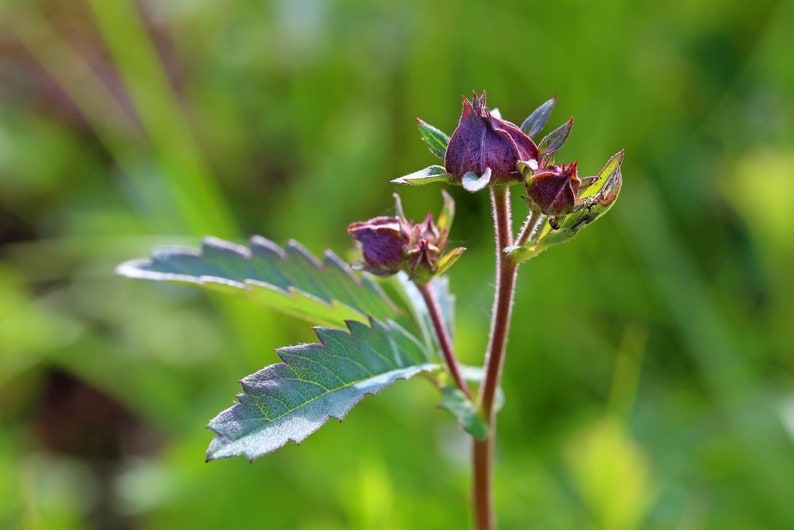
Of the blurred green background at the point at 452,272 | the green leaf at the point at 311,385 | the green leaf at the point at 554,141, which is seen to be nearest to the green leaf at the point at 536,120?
the green leaf at the point at 554,141

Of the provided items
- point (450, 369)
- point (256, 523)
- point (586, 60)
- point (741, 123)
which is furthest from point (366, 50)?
point (450, 369)

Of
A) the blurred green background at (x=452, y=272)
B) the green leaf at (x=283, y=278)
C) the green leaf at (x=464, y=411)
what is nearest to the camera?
the green leaf at (x=464, y=411)

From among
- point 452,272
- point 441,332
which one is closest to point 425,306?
point 441,332

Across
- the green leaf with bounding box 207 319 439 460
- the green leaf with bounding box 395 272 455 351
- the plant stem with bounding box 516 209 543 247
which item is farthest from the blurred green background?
the plant stem with bounding box 516 209 543 247

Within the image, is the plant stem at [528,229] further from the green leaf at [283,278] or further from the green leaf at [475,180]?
the green leaf at [283,278]

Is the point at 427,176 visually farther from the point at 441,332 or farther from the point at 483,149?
the point at 441,332

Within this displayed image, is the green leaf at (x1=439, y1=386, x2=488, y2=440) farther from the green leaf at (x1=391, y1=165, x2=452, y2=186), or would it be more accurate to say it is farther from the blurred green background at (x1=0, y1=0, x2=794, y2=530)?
the blurred green background at (x1=0, y1=0, x2=794, y2=530)

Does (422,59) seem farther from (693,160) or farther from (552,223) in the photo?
(552,223)
